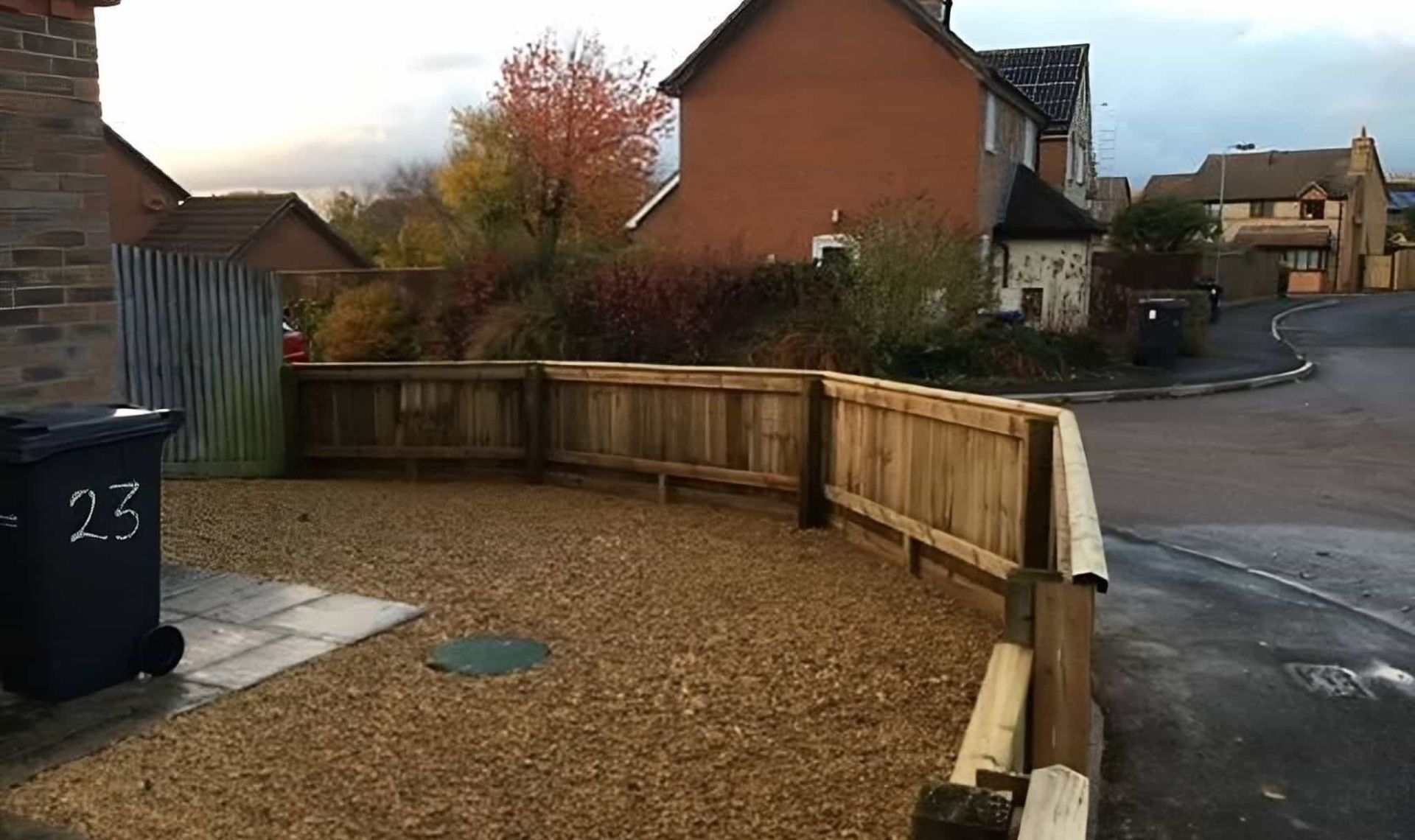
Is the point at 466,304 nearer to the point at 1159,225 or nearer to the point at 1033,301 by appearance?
the point at 1033,301

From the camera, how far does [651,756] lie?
4691mm

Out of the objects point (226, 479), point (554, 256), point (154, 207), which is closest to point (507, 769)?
point (226, 479)

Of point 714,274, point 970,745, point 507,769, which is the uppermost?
point 714,274

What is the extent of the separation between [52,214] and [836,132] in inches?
875

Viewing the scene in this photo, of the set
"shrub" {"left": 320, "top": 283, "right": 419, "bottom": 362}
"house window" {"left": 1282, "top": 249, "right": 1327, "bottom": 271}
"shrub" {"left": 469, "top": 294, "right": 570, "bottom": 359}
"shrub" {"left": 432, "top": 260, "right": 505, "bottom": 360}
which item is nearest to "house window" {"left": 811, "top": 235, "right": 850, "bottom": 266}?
"shrub" {"left": 469, "top": 294, "right": 570, "bottom": 359}

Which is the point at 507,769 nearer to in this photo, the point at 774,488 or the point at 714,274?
the point at 774,488

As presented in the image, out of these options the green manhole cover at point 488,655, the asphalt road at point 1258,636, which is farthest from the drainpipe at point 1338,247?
the green manhole cover at point 488,655

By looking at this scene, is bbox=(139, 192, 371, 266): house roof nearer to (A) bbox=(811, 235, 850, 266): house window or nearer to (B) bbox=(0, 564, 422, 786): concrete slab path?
(A) bbox=(811, 235, 850, 266): house window

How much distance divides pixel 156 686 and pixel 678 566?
325 centimetres

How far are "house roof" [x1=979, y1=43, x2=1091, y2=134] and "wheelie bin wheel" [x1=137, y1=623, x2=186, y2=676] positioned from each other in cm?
3168

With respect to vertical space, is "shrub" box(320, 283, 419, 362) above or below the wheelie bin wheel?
above

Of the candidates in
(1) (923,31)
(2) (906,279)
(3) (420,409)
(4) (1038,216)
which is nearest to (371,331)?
(2) (906,279)

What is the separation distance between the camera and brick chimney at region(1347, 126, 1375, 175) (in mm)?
71562

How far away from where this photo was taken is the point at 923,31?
25.8 metres
